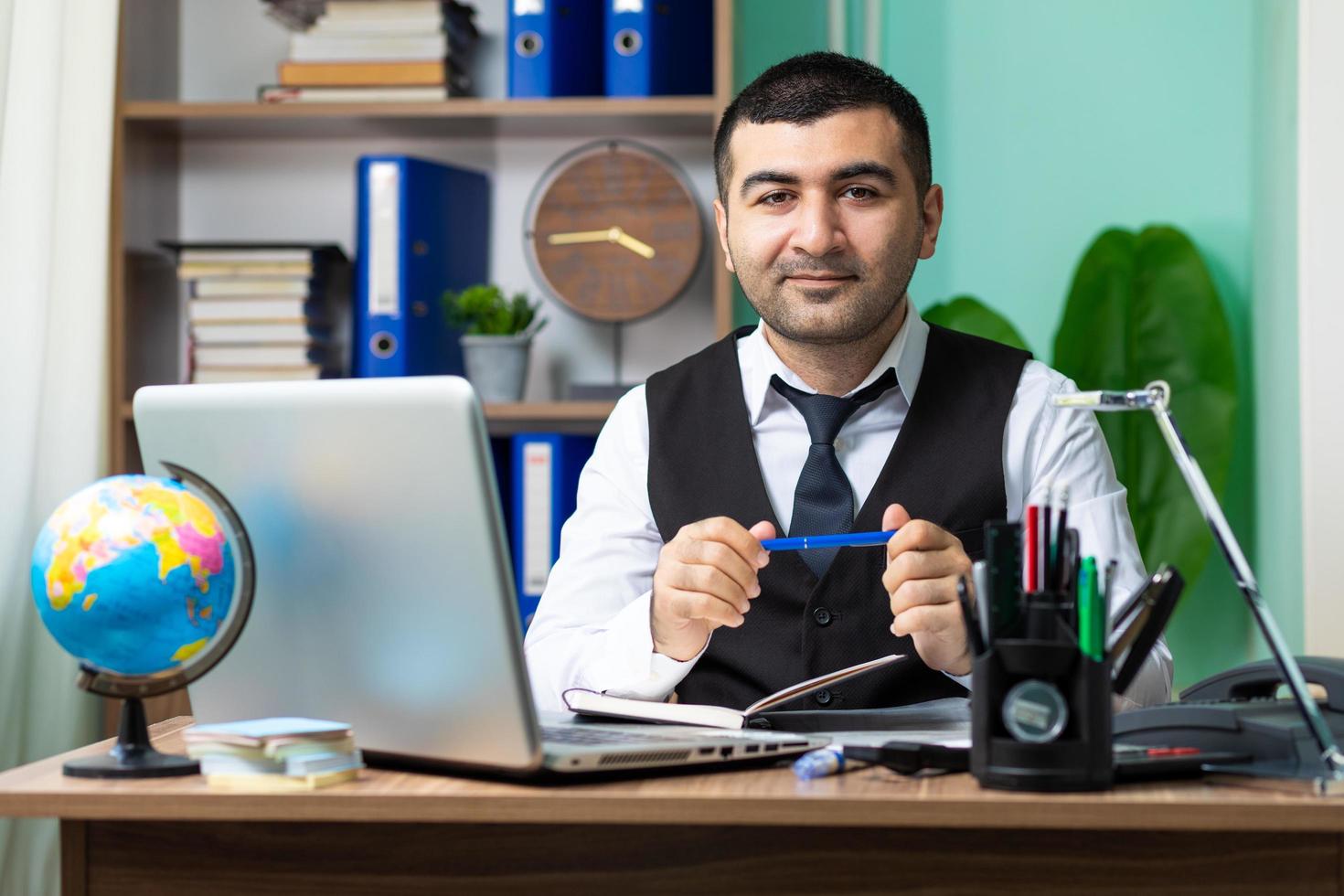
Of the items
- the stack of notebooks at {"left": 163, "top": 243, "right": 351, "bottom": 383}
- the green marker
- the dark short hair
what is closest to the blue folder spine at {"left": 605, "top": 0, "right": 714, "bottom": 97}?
the stack of notebooks at {"left": 163, "top": 243, "right": 351, "bottom": 383}

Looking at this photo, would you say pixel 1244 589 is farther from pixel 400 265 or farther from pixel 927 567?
pixel 400 265

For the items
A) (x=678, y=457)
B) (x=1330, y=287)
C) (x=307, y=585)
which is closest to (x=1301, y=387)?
(x=1330, y=287)

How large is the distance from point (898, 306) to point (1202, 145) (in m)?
1.20

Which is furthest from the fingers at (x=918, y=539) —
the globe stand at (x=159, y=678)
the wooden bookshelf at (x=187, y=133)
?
the wooden bookshelf at (x=187, y=133)

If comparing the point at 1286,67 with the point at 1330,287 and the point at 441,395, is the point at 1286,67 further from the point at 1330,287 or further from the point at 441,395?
the point at 441,395

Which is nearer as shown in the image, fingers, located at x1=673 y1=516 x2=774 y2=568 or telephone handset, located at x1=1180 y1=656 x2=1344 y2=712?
telephone handset, located at x1=1180 y1=656 x2=1344 y2=712

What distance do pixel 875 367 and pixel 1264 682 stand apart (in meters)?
0.72

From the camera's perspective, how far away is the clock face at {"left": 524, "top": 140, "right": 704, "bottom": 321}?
2475mm

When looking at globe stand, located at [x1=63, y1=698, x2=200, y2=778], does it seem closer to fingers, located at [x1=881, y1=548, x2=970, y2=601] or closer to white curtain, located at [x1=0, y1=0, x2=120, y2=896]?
fingers, located at [x1=881, y1=548, x2=970, y2=601]

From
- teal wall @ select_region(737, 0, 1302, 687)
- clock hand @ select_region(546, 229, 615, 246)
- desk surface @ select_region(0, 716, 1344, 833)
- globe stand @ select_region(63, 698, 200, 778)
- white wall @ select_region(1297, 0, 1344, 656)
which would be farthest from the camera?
teal wall @ select_region(737, 0, 1302, 687)

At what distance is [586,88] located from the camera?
2.52m

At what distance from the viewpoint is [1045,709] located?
853mm

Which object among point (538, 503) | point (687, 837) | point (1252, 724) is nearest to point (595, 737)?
point (687, 837)

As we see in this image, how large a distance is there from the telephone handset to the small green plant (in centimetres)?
148
